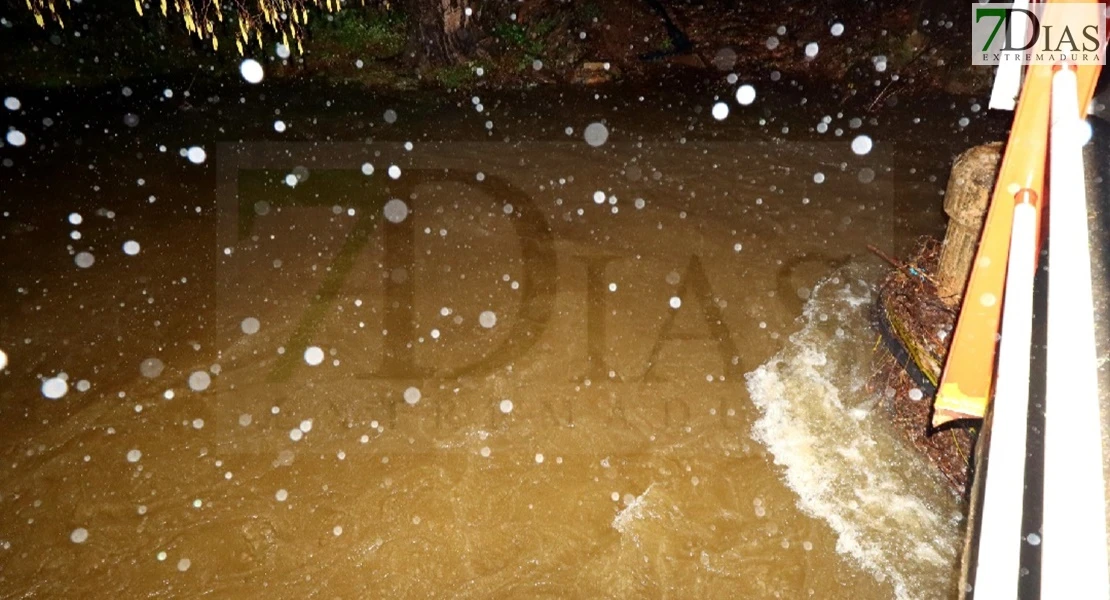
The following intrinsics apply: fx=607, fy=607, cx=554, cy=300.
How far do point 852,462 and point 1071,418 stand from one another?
9.34ft

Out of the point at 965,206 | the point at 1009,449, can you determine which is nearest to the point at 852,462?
the point at 965,206

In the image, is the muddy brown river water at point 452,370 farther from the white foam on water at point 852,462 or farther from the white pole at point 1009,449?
the white pole at point 1009,449

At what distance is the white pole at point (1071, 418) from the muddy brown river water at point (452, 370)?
7.43 feet

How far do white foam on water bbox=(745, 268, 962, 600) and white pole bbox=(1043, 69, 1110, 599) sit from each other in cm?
232

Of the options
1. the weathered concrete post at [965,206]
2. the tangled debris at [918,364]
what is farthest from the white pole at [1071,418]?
the tangled debris at [918,364]

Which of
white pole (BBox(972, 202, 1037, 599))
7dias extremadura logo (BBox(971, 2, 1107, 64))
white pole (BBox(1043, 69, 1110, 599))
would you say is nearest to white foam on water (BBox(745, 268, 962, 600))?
white pole (BBox(972, 202, 1037, 599))

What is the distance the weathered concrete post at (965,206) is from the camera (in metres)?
3.46

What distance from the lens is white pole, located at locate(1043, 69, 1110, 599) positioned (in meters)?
1.16

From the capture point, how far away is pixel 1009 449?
134cm

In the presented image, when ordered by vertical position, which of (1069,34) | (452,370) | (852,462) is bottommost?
(852,462)

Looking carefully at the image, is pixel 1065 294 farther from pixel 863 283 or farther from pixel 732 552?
pixel 863 283

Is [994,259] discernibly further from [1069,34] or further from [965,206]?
[965,206]

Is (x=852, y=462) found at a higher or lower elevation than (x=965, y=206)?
lower

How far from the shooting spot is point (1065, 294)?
1.53 metres
